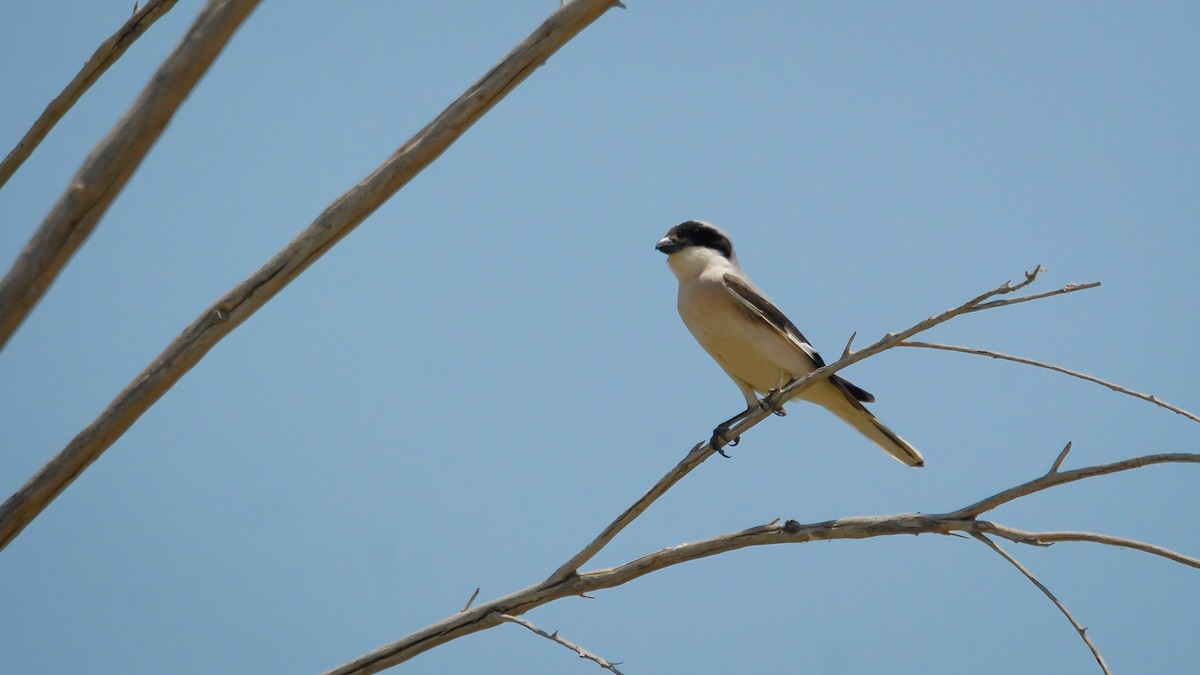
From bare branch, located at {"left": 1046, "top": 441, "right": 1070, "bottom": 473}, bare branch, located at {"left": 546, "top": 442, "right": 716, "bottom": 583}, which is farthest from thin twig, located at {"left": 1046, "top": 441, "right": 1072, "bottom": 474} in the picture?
bare branch, located at {"left": 546, "top": 442, "right": 716, "bottom": 583}

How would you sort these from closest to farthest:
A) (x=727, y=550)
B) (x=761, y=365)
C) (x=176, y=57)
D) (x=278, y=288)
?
(x=176, y=57)
(x=278, y=288)
(x=727, y=550)
(x=761, y=365)

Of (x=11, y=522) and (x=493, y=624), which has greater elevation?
(x=493, y=624)

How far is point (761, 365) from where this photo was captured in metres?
5.50

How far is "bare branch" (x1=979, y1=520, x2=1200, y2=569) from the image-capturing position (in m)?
2.43

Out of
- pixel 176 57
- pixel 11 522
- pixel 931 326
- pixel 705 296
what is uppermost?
pixel 705 296

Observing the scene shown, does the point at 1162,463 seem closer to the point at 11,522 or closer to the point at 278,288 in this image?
the point at 278,288

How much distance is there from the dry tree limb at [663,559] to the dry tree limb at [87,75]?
6.00 ft

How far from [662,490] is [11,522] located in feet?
6.13

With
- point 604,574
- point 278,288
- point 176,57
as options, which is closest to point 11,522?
point 278,288

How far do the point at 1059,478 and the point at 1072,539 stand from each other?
16 cm

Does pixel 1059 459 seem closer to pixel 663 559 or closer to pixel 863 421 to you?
pixel 663 559

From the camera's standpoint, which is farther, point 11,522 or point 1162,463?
point 11,522

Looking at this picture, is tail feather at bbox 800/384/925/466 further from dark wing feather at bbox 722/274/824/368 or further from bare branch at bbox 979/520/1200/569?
bare branch at bbox 979/520/1200/569

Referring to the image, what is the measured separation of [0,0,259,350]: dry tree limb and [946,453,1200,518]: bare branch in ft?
7.67
